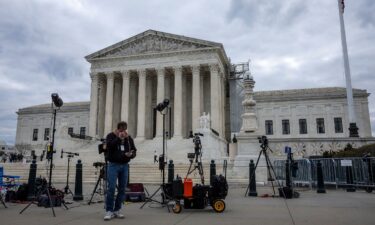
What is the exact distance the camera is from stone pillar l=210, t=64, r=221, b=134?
144 feet

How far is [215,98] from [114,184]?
37.8 m

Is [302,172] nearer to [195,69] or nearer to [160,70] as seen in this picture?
[195,69]

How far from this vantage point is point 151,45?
47531 mm

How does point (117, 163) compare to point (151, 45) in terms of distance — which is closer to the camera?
point (117, 163)

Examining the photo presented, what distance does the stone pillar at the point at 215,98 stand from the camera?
4378 cm

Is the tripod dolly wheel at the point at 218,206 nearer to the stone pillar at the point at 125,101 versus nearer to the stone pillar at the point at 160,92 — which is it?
the stone pillar at the point at 160,92

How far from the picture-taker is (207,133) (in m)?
34.3

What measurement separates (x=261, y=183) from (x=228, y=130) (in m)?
34.4

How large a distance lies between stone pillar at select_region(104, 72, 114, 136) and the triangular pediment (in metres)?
3.64

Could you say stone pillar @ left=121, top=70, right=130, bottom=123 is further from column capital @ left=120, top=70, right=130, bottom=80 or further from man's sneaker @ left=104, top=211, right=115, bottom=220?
man's sneaker @ left=104, top=211, right=115, bottom=220

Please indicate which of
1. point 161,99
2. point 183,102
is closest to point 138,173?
point 161,99

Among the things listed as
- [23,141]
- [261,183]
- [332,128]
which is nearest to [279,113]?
[332,128]

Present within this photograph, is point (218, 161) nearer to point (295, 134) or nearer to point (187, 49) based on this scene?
point (187, 49)

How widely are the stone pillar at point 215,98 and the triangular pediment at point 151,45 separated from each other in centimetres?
339
